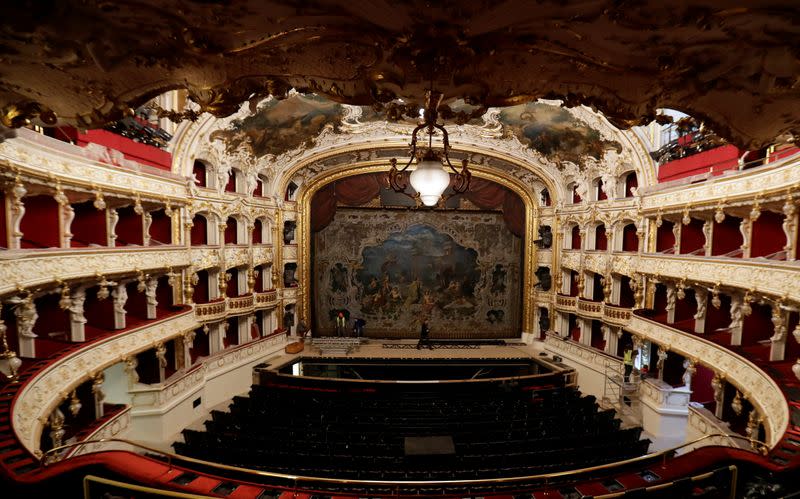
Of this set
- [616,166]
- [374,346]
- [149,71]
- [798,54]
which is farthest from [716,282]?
[374,346]

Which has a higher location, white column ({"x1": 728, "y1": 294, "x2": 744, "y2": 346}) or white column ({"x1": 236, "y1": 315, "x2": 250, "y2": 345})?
white column ({"x1": 728, "y1": 294, "x2": 744, "y2": 346})

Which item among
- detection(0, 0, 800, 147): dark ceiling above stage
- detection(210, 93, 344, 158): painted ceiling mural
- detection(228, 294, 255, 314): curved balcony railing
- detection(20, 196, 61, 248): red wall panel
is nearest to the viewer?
detection(0, 0, 800, 147): dark ceiling above stage

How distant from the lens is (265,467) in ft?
21.7

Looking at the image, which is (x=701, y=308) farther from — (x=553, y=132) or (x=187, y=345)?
(x=187, y=345)

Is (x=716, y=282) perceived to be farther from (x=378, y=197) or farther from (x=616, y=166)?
(x=378, y=197)

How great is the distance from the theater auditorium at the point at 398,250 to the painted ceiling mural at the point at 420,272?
0.48 ft

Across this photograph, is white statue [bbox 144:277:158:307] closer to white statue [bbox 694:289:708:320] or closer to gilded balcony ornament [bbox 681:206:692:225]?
Answer: gilded balcony ornament [bbox 681:206:692:225]

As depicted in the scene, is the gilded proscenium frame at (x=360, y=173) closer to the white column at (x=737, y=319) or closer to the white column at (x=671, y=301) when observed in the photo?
the white column at (x=671, y=301)

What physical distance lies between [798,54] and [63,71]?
495cm

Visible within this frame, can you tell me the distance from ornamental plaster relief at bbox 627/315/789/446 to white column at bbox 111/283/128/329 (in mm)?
13087

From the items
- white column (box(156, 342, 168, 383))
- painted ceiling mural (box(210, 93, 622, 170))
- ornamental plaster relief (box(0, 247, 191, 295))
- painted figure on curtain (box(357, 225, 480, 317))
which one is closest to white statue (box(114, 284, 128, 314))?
ornamental plaster relief (box(0, 247, 191, 295))

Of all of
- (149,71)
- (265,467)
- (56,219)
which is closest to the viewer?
(149,71)

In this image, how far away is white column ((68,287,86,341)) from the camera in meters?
8.37

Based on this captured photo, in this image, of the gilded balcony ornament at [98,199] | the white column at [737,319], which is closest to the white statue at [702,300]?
the white column at [737,319]
